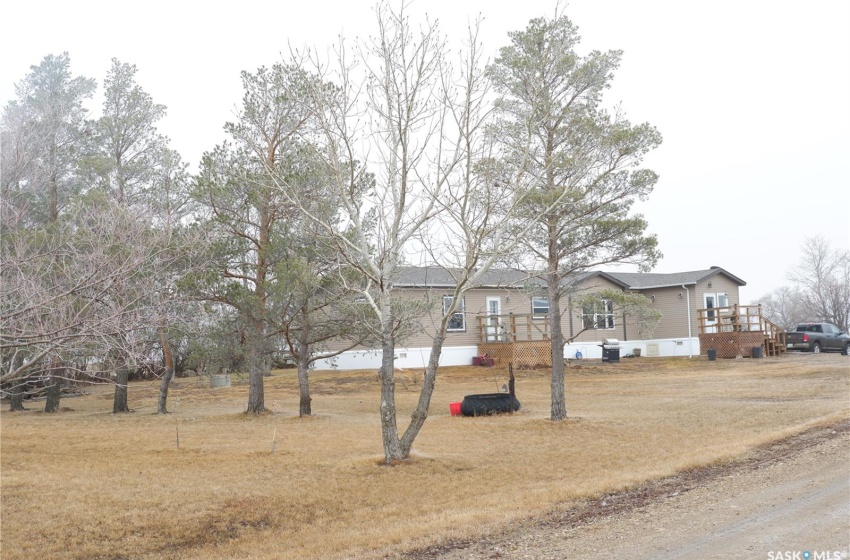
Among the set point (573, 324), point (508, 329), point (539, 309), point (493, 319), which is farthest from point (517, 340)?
point (573, 324)

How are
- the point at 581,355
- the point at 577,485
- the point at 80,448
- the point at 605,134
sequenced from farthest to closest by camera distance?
the point at 581,355
the point at 605,134
the point at 80,448
the point at 577,485

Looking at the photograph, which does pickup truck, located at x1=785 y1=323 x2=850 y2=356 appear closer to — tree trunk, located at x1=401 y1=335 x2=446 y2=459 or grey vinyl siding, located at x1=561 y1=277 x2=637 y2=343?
grey vinyl siding, located at x1=561 y1=277 x2=637 y2=343

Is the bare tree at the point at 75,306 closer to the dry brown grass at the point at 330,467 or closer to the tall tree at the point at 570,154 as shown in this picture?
the dry brown grass at the point at 330,467

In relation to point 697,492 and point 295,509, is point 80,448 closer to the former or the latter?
point 295,509

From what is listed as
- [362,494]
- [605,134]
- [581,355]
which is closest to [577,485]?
[362,494]

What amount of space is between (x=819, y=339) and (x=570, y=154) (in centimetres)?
2714

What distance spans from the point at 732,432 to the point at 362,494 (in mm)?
8242

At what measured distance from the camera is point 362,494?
10648mm

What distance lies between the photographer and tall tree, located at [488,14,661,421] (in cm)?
1616

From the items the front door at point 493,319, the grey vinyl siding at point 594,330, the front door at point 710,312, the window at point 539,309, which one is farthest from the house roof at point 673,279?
the front door at point 493,319

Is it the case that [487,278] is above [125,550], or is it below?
above

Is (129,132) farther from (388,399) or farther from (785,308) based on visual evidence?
(785,308)

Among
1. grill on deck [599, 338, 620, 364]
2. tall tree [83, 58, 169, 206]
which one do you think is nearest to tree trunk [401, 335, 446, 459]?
tall tree [83, 58, 169, 206]

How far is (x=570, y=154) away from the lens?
1641 cm
